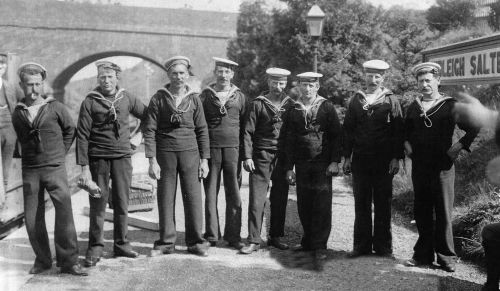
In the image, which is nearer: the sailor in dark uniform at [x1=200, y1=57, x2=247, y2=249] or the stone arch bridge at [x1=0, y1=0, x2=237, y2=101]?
the sailor in dark uniform at [x1=200, y1=57, x2=247, y2=249]

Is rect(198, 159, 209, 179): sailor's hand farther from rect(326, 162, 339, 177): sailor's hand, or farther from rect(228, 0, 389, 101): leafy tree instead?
rect(228, 0, 389, 101): leafy tree

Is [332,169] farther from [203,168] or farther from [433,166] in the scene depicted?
[203,168]

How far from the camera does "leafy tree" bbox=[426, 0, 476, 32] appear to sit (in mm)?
15586

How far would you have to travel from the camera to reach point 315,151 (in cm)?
544

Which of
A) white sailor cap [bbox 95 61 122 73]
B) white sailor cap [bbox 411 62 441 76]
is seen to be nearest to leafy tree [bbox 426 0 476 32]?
white sailor cap [bbox 411 62 441 76]

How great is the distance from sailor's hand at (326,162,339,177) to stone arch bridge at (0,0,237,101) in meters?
19.7

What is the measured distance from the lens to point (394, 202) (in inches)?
327

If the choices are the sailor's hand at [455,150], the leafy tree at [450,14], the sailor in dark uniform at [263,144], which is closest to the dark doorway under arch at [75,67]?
the leafy tree at [450,14]

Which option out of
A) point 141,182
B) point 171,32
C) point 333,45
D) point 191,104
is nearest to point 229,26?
point 171,32

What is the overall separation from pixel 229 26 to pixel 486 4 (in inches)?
478

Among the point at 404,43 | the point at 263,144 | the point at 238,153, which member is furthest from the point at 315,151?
the point at 404,43

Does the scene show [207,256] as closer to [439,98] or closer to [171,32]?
[439,98]

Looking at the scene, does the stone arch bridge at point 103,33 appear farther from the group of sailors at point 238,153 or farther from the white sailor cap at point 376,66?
the white sailor cap at point 376,66

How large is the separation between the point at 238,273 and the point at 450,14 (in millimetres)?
13577
